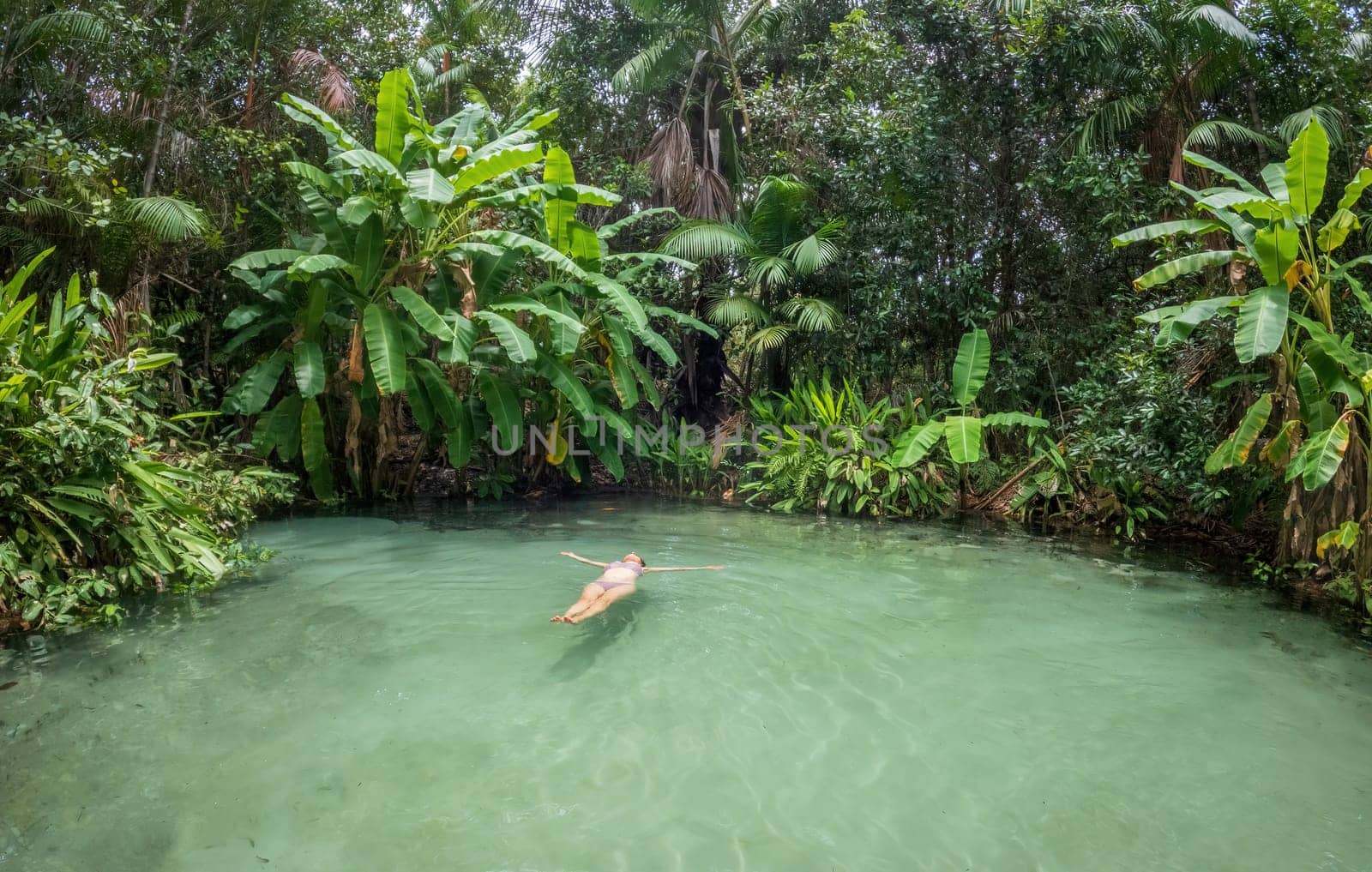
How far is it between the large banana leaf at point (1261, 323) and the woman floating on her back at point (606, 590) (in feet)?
13.0

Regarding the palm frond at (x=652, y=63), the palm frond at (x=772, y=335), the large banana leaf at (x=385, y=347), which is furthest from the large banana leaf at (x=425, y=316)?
the palm frond at (x=652, y=63)

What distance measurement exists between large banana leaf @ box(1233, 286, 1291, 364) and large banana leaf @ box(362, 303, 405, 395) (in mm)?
6346

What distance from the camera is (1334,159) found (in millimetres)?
7703

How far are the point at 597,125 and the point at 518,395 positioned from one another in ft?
21.2

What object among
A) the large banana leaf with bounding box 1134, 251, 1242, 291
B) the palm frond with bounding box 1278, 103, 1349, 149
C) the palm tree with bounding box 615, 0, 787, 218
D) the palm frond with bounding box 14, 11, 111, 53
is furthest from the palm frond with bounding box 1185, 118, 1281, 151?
the palm frond with bounding box 14, 11, 111, 53

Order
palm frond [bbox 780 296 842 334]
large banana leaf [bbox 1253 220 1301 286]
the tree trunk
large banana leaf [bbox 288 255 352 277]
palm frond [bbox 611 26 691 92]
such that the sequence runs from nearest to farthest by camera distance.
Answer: large banana leaf [bbox 1253 220 1301 286], large banana leaf [bbox 288 255 352 277], the tree trunk, palm frond [bbox 780 296 842 334], palm frond [bbox 611 26 691 92]

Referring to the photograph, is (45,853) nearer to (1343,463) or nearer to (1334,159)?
(1343,463)

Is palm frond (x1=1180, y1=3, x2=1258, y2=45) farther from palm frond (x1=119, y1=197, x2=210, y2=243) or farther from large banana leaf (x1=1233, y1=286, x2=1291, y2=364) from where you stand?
palm frond (x1=119, y1=197, x2=210, y2=243)

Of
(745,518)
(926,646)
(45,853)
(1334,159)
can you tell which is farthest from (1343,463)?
(45,853)

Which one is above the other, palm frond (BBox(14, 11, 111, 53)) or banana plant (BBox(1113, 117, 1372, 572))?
palm frond (BBox(14, 11, 111, 53))

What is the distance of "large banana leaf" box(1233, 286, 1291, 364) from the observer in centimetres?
479

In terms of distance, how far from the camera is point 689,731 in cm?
330

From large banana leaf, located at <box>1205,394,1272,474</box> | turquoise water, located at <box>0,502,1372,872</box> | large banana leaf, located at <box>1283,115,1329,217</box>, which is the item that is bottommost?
turquoise water, located at <box>0,502,1372,872</box>

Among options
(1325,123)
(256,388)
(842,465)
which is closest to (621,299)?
(842,465)
